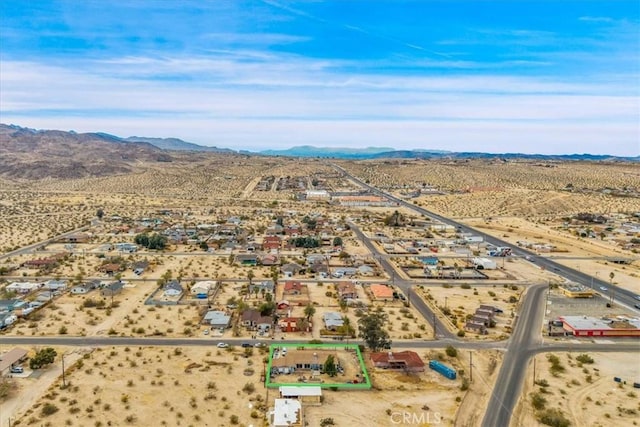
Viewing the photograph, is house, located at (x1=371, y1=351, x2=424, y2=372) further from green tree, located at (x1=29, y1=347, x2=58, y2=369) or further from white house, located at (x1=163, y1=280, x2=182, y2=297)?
white house, located at (x1=163, y1=280, x2=182, y2=297)

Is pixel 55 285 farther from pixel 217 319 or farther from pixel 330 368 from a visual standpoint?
pixel 330 368

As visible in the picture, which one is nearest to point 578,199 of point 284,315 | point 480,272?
point 480,272

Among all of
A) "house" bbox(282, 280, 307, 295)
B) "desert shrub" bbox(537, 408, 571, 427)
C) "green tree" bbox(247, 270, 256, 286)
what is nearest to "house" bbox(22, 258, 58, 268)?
A: "green tree" bbox(247, 270, 256, 286)

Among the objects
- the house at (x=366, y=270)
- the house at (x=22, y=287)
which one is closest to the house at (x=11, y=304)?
the house at (x=22, y=287)

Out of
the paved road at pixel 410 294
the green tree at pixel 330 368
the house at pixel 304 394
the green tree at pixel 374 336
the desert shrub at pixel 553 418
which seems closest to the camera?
the desert shrub at pixel 553 418

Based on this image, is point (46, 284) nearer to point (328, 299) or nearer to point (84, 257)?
point (84, 257)

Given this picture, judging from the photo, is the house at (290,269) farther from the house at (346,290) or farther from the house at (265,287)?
the house at (346,290)
